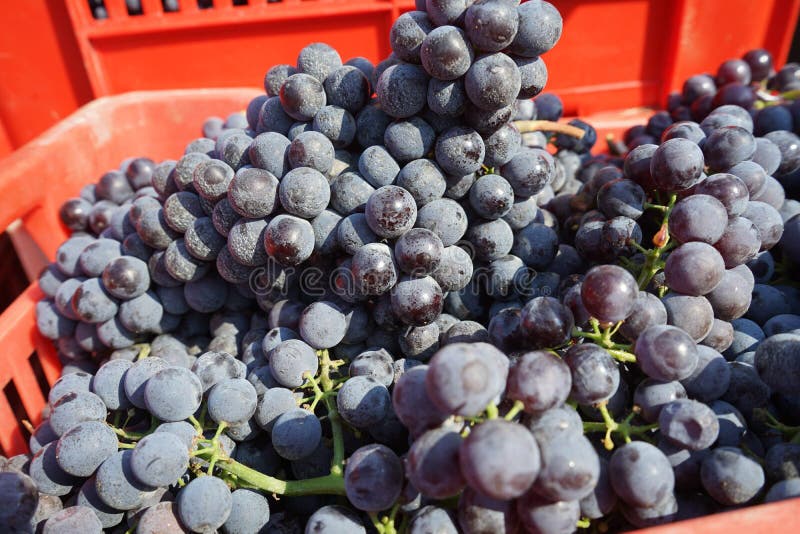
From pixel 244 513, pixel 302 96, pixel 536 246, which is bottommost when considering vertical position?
pixel 244 513

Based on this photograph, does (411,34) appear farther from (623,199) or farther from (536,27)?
(623,199)

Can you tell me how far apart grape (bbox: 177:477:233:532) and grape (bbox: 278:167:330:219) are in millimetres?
528

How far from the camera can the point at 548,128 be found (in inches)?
60.9

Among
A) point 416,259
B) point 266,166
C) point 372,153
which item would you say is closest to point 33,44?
point 266,166

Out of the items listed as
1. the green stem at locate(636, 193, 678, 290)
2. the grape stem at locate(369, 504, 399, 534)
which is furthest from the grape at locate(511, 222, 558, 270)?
the grape stem at locate(369, 504, 399, 534)

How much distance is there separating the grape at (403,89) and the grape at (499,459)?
2.16 feet

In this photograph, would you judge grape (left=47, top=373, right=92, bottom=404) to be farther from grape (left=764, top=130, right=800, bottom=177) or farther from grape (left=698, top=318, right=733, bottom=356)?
grape (left=764, top=130, right=800, bottom=177)

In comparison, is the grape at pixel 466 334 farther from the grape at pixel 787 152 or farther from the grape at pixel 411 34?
the grape at pixel 787 152

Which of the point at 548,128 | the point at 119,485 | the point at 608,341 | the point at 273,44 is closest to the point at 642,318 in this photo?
the point at 608,341

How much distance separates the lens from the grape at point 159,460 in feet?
3.12

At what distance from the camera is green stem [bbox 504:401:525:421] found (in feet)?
2.61

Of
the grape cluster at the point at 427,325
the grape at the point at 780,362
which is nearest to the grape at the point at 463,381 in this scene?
the grape cluster at the point at 427,325

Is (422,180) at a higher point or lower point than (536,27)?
lower

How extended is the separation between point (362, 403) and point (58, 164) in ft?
4.81
